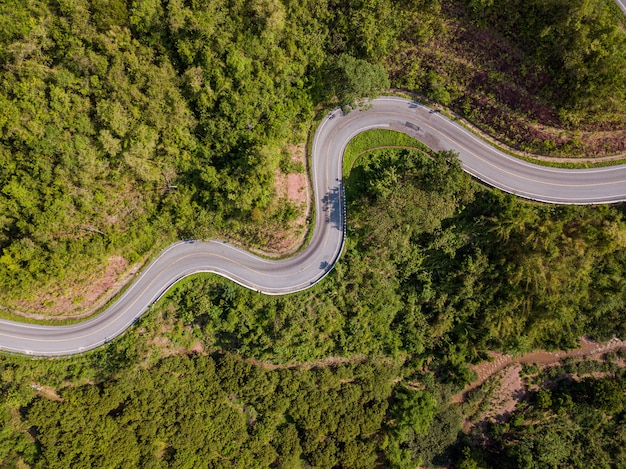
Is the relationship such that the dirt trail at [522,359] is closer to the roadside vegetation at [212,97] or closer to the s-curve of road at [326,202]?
the s-curve of road at [326,202]

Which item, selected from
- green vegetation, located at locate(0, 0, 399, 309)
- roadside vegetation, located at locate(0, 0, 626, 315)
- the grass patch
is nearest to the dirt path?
roadside vegetation, located at locate(0, 0, 626, 315)

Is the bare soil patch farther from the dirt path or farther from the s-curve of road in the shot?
the dirt path

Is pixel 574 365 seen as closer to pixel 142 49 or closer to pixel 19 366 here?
pixel 142 49

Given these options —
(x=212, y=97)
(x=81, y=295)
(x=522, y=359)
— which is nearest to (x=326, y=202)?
(x=212, y=97)

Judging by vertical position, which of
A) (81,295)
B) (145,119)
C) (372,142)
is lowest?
(81,295)

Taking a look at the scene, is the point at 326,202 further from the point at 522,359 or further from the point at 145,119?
the point at 522,359

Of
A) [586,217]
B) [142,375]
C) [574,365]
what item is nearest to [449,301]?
[586,217]

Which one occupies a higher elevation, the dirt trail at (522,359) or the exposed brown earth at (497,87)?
the exposed brown earth at (497,87)

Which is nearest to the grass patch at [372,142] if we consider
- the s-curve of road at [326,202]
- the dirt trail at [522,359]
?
the s-curve of road at [326,202]
